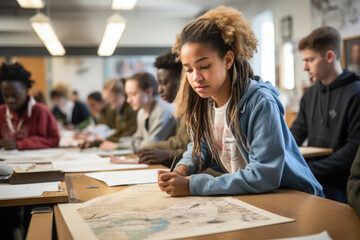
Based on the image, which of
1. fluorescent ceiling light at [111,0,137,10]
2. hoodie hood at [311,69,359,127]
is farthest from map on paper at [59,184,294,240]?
fluorescent ceiling light at [111,0,137,10]

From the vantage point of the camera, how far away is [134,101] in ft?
9.95

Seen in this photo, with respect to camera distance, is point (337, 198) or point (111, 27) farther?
point (111, 27)

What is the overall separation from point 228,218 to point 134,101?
2159mm

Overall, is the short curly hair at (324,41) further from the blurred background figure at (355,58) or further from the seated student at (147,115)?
the blurred background figure at (355,58)

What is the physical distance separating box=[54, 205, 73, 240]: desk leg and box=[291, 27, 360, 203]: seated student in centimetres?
Answer: 177

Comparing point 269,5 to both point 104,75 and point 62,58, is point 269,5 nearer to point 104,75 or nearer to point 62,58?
point 104,75

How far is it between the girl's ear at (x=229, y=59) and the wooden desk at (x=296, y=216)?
0.46 m

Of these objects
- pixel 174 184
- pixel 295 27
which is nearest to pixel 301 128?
pixel 174 184

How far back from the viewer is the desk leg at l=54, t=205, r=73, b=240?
0.86 meters

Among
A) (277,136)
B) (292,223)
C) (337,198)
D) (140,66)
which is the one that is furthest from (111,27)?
(140,66)

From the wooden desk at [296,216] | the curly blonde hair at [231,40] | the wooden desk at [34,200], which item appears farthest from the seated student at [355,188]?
the wooden desk at [34,200]

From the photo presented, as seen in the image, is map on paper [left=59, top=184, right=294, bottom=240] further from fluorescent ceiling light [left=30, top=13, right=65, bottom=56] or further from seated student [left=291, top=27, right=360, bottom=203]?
fluorescent ceiling light [left=30, top=13, right=65, bottom=56]

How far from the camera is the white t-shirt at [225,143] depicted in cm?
141

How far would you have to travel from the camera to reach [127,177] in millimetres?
1585
